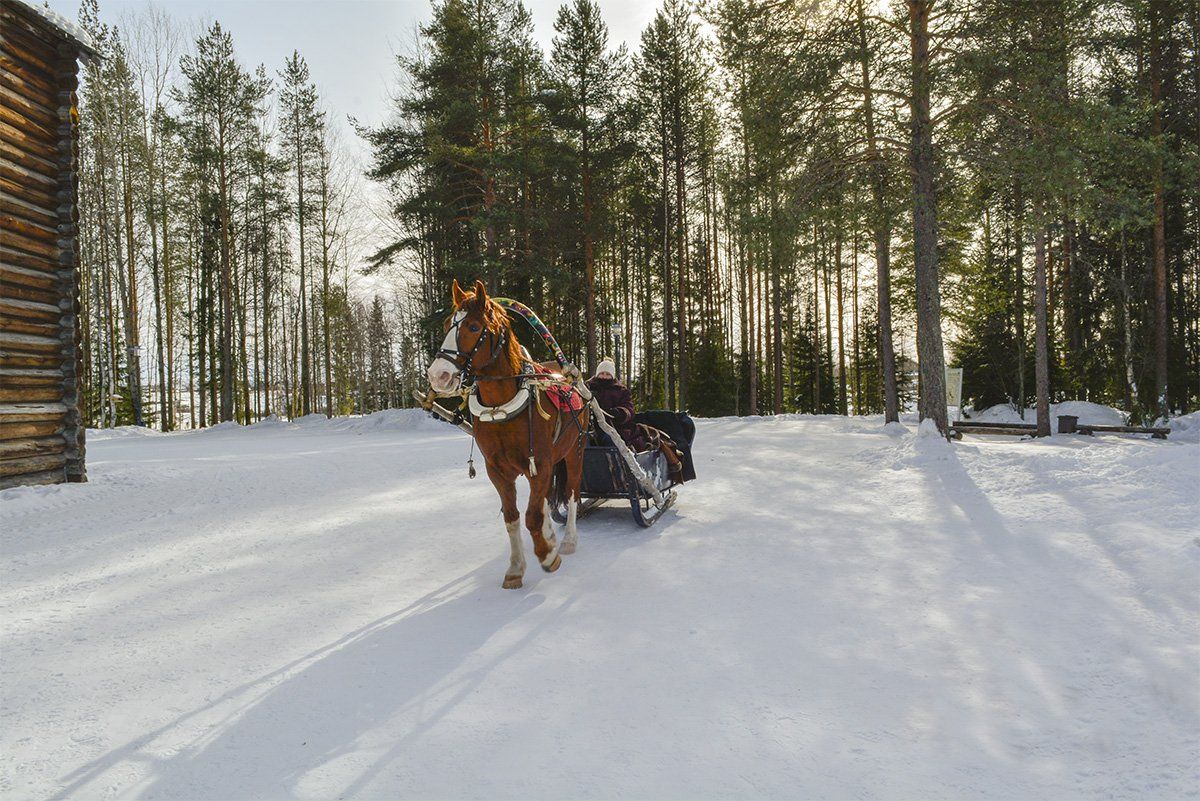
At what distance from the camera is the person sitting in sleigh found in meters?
6.49

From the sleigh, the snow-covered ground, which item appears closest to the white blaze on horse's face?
the snow-covered ground

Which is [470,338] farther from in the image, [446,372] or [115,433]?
[115,433]

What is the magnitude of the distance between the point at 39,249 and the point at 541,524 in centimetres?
916

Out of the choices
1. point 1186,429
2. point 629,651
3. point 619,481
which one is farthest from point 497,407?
point 1186,429

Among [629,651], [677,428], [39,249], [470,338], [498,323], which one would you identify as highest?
[39,249]

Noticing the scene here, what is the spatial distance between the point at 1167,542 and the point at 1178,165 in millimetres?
9489

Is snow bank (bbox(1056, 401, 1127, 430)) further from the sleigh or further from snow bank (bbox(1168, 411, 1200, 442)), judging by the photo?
the sleigh

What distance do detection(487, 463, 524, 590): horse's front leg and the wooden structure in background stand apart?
7.72 m

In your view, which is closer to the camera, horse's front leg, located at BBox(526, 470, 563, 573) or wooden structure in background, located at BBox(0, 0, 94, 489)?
horse's front leg, located at BBox(526, 470, 563, 573)

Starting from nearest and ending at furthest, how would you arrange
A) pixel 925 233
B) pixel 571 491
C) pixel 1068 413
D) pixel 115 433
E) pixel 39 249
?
pixel 571 491 < pixel 39 249 < pixel 925 233 < pixel 1068 413 < pixel 115 433

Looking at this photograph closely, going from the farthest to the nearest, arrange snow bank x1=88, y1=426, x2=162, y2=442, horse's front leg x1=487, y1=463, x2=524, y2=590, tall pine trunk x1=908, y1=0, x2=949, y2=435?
snow bank x1=88, y1=426, x2=162, y2=442
tall pine trunk x1=908, y1=0, x2=949, y2=435
horse's front leg x1=487, y1=463, x2=524, y2=590

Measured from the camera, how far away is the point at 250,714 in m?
2.81

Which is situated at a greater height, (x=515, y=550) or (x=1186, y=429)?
(x=1186, y=429)

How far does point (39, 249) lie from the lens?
8.48 m
